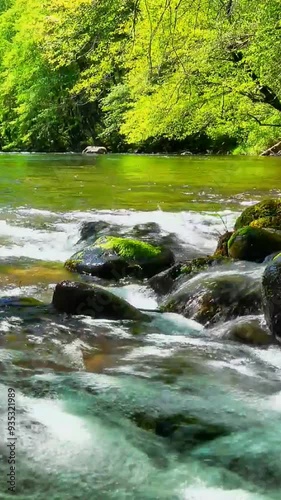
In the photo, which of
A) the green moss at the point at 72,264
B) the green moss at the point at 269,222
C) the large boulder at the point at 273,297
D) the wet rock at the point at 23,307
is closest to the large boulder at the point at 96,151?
the green moss at the point at 269,222

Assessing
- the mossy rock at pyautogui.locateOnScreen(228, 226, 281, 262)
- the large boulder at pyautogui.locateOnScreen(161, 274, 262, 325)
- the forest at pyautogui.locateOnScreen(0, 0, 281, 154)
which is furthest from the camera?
the mossy rock at pyautogui.locateOnScreen(228, 226, 281, 262)

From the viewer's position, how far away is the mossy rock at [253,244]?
6.08 metres

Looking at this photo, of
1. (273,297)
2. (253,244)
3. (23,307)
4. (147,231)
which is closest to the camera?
(273,297)

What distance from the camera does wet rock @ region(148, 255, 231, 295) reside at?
18.5ft

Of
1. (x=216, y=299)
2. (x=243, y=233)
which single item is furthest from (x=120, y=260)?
(x=216, y=299)

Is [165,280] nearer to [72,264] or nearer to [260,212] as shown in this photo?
[72,264]

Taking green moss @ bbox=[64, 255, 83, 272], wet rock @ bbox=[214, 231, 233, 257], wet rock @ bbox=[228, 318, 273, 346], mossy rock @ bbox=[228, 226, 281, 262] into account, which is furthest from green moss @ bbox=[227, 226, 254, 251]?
wet rock @ bbox=[228, 318, 273, 346]

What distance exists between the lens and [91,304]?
4656 mm

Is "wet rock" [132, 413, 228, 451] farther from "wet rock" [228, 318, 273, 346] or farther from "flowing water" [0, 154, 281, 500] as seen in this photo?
"wet rock" [228, 318, 273, 346]

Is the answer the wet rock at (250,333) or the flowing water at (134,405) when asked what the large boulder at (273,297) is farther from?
the flowing water at (134,405)

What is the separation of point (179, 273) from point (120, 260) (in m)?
0.93

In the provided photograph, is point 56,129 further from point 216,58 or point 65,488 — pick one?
point 65,488

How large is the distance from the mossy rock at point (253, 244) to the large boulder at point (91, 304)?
1.91 m

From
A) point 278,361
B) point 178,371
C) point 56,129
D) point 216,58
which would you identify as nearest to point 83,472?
point 178,371
